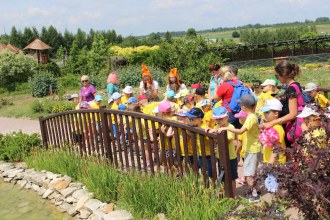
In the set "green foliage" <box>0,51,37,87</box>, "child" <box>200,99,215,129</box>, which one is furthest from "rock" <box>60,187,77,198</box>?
"green foliage" <box>0,51,37,87</box>

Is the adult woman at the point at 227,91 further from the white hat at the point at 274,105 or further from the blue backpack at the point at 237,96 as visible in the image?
the white hat at the point at 274,105

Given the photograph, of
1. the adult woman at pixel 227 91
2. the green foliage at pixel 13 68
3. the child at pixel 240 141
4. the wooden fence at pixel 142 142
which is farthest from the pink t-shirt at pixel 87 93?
the green foliage at pixel 13 68

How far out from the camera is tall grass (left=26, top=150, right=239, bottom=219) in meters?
3.88

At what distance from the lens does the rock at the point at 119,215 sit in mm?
4406

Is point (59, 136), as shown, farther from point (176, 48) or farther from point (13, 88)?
point (13, 88)

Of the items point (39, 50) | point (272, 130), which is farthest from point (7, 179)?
point (39, 50)

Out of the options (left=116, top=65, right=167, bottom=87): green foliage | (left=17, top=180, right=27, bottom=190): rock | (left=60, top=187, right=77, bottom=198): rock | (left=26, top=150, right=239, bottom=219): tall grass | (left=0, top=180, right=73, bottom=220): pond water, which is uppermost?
(left=116, top=65, right=167, bottom=87): green foliage

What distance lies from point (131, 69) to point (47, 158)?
13.2 metres

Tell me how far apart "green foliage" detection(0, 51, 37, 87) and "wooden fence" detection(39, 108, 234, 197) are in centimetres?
2281

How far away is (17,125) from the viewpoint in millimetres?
12820

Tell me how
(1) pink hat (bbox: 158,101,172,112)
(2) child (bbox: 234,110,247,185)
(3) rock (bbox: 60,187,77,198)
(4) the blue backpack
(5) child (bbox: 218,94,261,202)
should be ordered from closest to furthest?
(5) child (bbox: 218,94,261,202)
(2) child (bbox: 234,110,247,185)
(1) pink hat (bbox: 158,101,172,112)
(4) the blue backpack
(3) rock (bbox: 60,187,77,198)

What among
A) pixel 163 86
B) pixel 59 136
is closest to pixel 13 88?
pixel 163 86

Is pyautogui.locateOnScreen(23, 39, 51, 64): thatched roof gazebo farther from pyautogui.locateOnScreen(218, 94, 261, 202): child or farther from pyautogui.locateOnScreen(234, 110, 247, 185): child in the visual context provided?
pyautogui.locateOnScreen(218, 94, 261, 202): child

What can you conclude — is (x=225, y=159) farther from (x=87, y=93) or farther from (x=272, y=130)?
(x=87, y=93)
